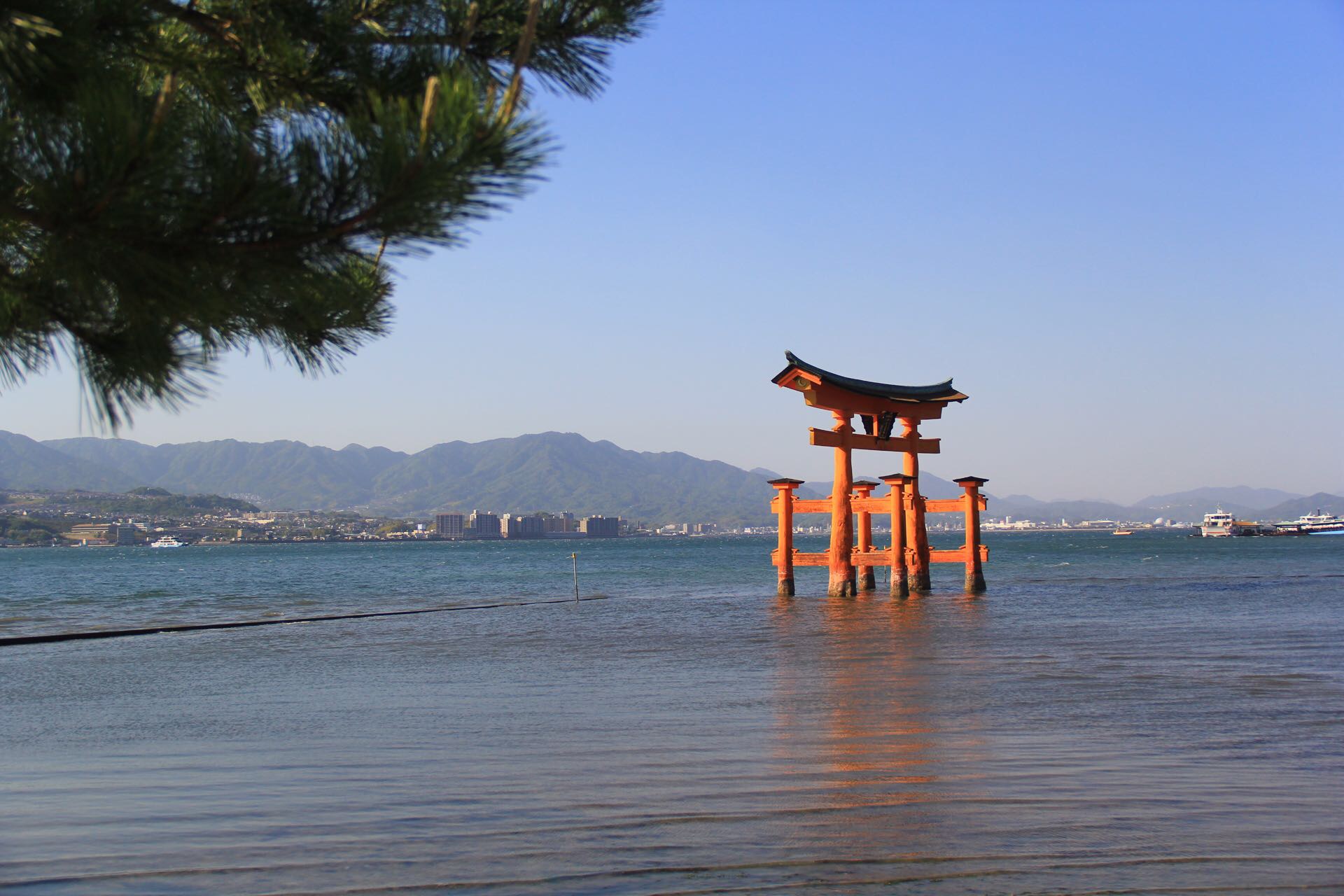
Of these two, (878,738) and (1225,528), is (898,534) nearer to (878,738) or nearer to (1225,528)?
(878,738)

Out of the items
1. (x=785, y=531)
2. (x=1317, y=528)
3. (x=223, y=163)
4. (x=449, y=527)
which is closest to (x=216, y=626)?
(x=785, y=531)

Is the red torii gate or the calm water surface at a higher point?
the red torii gate

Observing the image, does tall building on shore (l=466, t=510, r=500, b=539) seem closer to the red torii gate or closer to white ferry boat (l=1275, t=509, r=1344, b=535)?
white ferry boat (l=1275, t=509, r=1344, b=535)

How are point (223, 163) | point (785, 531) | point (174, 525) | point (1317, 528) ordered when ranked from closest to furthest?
1. point (223, 163)
2. point (785, 531)
3. point (1317, 528)
4. point (174, 525)

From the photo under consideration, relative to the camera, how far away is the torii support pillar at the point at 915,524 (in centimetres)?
2491

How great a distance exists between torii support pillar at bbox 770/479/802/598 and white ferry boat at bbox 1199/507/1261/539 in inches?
4624

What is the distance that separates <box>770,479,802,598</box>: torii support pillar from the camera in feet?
81.3

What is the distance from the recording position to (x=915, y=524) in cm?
2511

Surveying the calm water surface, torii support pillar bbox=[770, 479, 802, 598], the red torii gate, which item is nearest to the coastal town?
torii support pillar bbox=[770, 479, 802, 598]

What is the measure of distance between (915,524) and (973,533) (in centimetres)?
253

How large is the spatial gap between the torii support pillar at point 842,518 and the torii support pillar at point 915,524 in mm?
1619

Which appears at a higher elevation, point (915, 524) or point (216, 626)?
point (915, 524)

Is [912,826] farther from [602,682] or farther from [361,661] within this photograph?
[361,661]

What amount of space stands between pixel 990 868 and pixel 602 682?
7.45 meters
